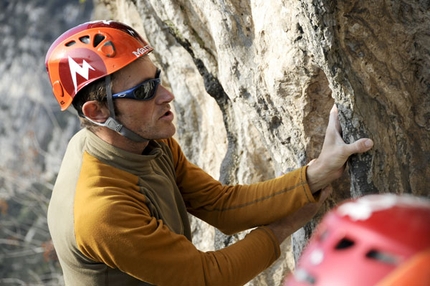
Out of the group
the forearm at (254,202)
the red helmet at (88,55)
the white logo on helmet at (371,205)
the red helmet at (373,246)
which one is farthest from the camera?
the forearm at (254,202)

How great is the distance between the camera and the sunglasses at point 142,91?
2770 millimetres

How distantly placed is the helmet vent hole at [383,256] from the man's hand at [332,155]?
125 cm

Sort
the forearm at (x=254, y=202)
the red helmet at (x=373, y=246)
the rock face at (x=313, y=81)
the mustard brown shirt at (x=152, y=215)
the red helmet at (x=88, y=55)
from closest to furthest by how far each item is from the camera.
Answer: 1. the red helmet at (x=373, y=246)
2. the rock face at (x=313, y=81)
3. the mustard brown shirt at (x=152, y=215)
4. the red helmet at (x=88, y=55)
5. the forearm at (x=254, y=202)

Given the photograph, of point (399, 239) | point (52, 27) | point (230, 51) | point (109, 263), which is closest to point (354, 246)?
point (399, 239)

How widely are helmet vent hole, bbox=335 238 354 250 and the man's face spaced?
1535mm

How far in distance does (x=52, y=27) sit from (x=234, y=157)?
7666mm

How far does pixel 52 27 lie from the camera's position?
10.6m

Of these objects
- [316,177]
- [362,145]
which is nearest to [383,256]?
[362,145]

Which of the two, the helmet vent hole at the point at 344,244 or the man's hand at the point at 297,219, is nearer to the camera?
the helmet vent hole at the point at 344,244

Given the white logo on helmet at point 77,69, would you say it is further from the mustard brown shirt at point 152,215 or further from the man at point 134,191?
the mustard brown shirt at point 152,215

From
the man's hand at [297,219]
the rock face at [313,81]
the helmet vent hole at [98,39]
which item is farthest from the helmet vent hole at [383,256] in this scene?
the helmet vent hole at [98,39]

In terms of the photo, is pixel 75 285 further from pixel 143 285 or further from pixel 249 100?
pixel 249 100

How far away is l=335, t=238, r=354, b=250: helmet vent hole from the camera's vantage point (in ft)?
4.57

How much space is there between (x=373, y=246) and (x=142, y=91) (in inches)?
64.7
